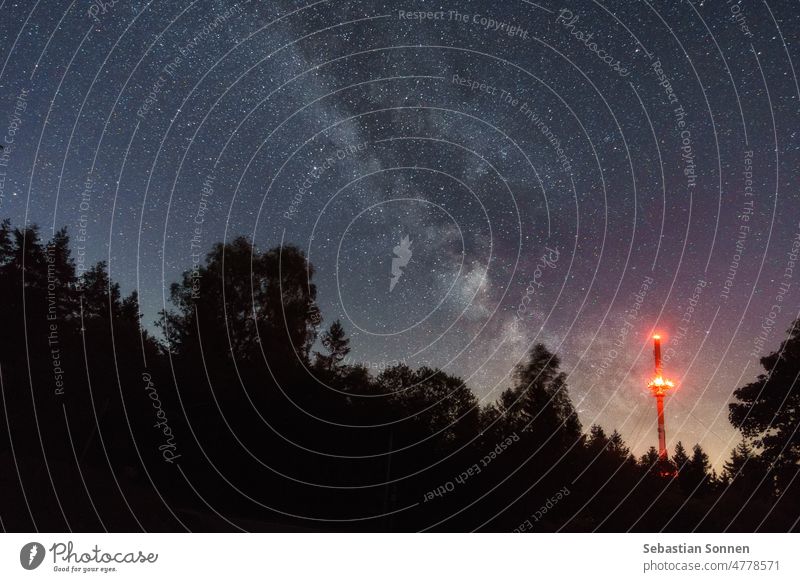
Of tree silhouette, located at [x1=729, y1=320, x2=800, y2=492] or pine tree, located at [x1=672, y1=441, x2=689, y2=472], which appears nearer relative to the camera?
tree silhouette, located at [x1=729, y1=320, x2=800, y2=492]

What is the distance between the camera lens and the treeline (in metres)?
17.2

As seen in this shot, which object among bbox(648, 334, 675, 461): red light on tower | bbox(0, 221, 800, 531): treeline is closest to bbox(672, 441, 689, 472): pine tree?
bbox(0, 221, 800, 531): treeline

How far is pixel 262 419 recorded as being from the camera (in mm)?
18578

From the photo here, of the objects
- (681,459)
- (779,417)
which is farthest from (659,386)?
(681,459)

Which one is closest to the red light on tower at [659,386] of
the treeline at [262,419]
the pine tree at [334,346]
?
the treeline at [262,419]

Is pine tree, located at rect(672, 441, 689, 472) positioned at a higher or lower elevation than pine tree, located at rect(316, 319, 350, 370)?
lower

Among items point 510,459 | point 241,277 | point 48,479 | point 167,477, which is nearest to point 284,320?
point 241,277

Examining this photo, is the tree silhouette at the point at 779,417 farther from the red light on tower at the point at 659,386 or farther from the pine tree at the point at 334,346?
the pine tree at the point at 334,346

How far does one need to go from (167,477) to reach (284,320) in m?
6.09

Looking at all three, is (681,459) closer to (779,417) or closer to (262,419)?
(779,417)

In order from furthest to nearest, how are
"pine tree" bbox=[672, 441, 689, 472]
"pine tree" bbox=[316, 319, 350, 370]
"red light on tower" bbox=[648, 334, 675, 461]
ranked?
"pine tree" bbox=[672, 441, 689, 472], "pine tree" bbox=[316, 319, 350, 370], "red light on tower" bbox=[648, 334, 675, 461]

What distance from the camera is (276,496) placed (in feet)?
61.6

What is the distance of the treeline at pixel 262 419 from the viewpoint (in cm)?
1719

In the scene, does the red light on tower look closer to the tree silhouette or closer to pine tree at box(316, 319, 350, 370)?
the tree silhouette
